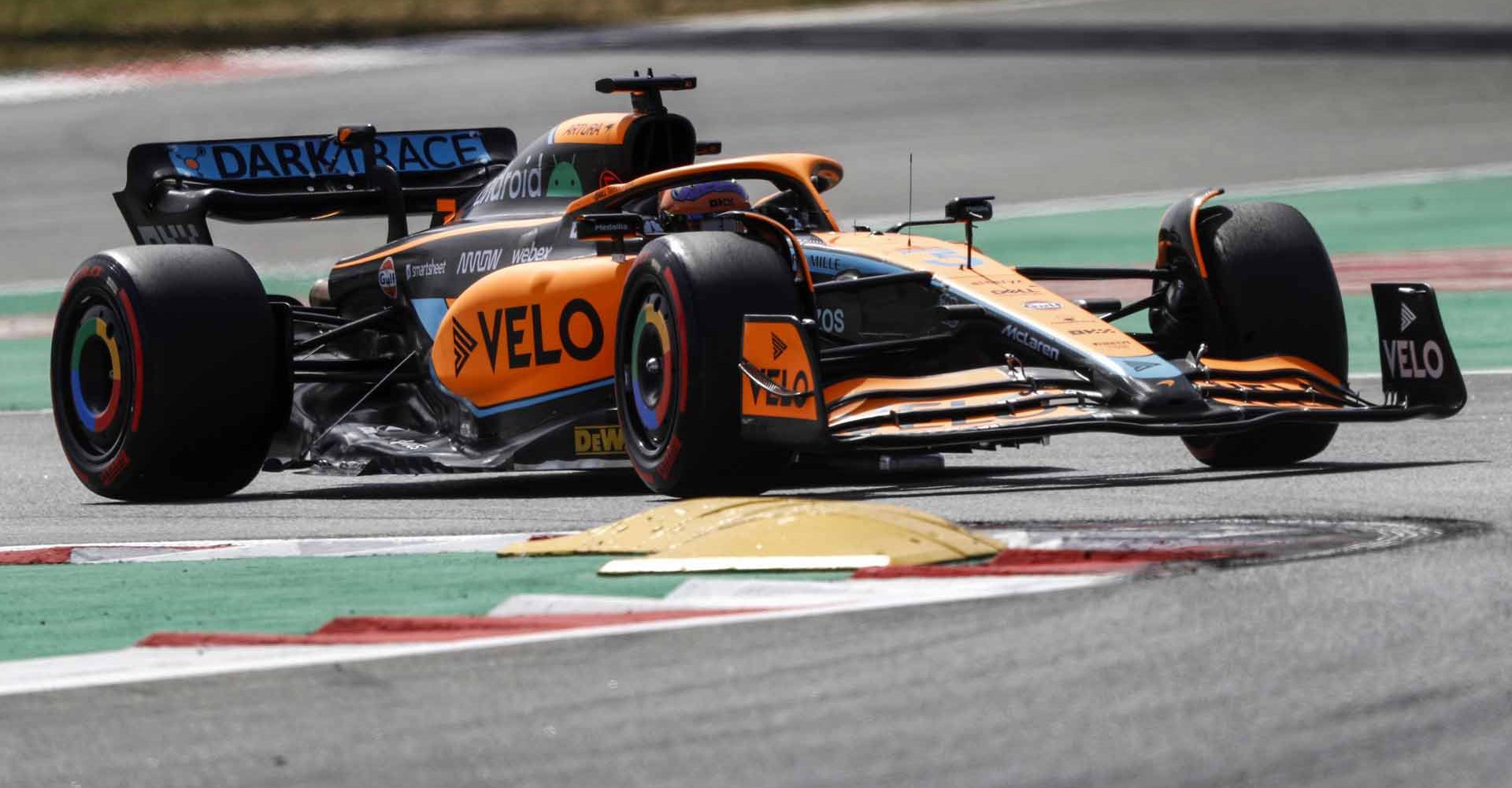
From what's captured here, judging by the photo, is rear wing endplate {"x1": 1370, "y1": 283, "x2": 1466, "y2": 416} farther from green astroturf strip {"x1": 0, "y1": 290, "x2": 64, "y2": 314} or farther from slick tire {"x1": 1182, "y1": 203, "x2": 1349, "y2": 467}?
green astroturf strip {"x1": 0, "y1": 290, "x2": 64, "y2": 314}

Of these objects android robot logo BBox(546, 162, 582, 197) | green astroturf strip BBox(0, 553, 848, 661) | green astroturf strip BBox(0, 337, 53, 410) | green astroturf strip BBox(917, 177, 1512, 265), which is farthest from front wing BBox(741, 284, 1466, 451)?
green astroturf strip BBox(917, 177, 1512, 265)

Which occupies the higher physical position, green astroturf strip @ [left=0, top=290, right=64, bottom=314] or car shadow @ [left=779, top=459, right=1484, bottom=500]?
car shadow @ [left=779, top=459, right=1484, bottom=500]

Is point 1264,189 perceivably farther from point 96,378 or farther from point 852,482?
point 96,378

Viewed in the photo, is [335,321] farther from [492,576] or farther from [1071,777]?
[1071,777]

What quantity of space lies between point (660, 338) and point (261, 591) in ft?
7.63

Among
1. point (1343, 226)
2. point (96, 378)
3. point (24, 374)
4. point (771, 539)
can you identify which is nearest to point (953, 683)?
point (771, 539)

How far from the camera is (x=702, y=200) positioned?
970 cm

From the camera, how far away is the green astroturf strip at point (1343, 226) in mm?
16906

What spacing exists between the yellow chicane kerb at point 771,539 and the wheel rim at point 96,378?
327 centimetres

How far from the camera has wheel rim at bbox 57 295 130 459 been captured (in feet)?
31.7

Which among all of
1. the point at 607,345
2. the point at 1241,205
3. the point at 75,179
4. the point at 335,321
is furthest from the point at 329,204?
the point at 75,179

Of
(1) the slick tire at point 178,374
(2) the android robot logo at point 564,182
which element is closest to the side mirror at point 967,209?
(2) the android robot logo at point 564,182

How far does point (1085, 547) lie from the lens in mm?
6266

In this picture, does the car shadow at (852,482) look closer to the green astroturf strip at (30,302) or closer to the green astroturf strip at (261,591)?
the green astroturf strip at (261,591)
